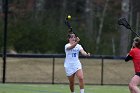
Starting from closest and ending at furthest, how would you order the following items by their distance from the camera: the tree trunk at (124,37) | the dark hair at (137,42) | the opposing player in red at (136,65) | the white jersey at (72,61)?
the opposing player in red at (136,65) → the dark hair at (137,42) → the white jersey at (72,61) → the tree trunk at (124,37)

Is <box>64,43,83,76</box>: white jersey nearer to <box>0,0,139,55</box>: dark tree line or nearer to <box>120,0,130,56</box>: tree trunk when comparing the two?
<box>0,0,139,55</box>: dark tree line

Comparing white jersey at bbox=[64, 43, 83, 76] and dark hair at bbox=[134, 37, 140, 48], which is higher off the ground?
dark hair at bbox=[134, 37, 140, 48]

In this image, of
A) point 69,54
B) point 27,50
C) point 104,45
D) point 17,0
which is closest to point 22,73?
point 27,50

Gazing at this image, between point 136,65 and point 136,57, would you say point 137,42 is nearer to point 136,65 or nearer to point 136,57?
point 136,57

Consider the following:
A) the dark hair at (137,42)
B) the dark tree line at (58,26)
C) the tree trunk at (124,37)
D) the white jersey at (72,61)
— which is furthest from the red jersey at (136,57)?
the tree trunk at (124,37)

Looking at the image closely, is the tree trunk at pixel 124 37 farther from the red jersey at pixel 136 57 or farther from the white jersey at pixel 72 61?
the red jersey at pixel 136 57

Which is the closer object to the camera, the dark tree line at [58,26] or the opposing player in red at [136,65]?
the opposing player in red at [136,65]

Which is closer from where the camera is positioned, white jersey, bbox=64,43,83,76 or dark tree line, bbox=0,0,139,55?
white jersey, bbox=64,43,83,76

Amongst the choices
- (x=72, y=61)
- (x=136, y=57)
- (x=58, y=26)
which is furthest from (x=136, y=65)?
(x=58, y=26)

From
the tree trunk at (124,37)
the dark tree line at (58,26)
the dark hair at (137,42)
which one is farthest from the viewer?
the dark tree line at (58,26)

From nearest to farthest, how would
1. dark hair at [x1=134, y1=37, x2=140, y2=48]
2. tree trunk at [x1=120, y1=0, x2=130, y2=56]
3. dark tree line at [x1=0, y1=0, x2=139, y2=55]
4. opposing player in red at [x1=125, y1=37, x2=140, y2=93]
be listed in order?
1. opposing player in red at [x1=125, y1=37, x2=140, y2=93]
2. dark hair at [x1=134, y1=37, x2=140, y2=48]
3. tree trunk at [x1=120, y1=0, x2=130, y2=56]
4. dark tree line at [x1=0, y1=0, x2=139, y2=55]

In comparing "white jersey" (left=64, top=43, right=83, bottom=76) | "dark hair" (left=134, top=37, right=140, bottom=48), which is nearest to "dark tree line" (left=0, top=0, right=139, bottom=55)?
"white jersey" (left=64, top=43, right=83, bottom=76)

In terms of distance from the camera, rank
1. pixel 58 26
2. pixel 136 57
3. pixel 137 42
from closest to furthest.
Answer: pixel 136 57 → pixel 137 42 → pixel 58 26

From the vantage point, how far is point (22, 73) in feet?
105
